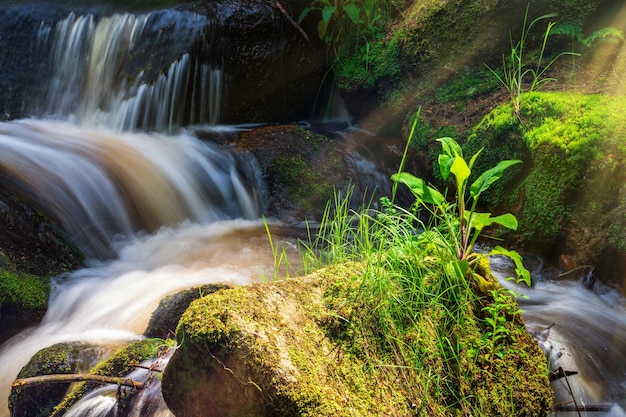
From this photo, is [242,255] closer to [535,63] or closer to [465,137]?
[465,137]

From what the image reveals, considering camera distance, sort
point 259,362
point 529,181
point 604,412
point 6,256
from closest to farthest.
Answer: point 259,362, point 604,412, point 6,256, point 529,181

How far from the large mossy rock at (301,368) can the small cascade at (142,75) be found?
5429 mm

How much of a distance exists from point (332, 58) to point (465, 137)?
9.31 feet

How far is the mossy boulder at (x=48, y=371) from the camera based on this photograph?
269cm

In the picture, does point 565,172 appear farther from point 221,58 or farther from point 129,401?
point 221,58

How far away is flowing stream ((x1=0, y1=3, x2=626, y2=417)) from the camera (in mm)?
3391

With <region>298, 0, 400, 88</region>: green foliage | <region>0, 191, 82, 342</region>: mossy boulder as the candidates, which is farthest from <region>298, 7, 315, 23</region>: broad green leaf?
<region>0, 191, 82, 342</region>: mossy boulder

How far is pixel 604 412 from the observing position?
275 cm

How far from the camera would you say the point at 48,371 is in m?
2.83

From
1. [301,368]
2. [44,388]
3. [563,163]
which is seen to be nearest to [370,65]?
[563,163]

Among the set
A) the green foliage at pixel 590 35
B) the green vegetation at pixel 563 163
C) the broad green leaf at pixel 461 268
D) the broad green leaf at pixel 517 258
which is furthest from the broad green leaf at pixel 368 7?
the broad green leaf at pixel 461 268

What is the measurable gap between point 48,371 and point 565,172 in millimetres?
4243

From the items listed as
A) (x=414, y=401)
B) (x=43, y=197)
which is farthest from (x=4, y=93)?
(x=414, y=401)

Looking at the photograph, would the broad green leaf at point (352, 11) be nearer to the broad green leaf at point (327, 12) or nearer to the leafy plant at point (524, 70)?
the broad green leaf at point (327, 12)
